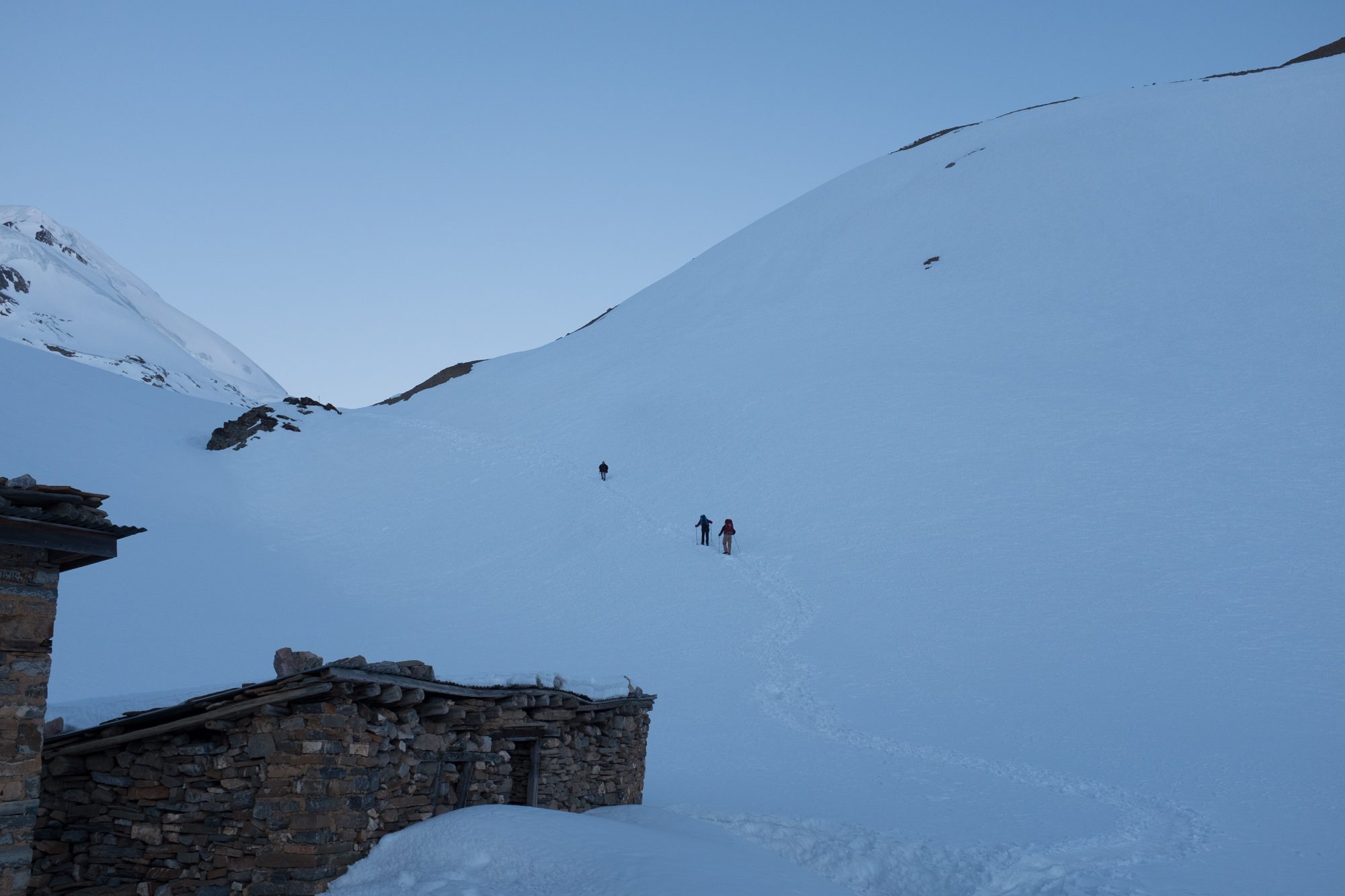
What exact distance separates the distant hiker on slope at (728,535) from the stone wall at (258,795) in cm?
1740

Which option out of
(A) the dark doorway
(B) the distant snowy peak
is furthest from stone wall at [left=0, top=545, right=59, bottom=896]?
(B) the distant snowy peak

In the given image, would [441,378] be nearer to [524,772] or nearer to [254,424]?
[254,424]

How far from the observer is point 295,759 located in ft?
31.1

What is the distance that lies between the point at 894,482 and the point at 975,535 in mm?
4287

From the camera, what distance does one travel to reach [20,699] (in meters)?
7.62

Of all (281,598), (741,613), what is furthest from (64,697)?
(741,613)

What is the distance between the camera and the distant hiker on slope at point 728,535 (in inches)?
1125

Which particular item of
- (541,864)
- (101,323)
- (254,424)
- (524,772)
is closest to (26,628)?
(541,864)

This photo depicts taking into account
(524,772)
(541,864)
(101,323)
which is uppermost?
(101,323)

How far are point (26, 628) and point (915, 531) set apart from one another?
75.4 feet

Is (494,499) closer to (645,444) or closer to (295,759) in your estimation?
(645,444)

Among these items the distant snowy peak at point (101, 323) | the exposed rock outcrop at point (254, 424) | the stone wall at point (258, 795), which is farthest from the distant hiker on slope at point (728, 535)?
the distant snowy peak at point (101, 323)

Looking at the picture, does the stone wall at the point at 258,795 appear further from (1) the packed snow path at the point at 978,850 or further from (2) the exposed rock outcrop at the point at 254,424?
(2) the exposed rock outcrop at the point at 254,424

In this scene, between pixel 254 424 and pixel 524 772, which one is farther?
pixel 254 424
